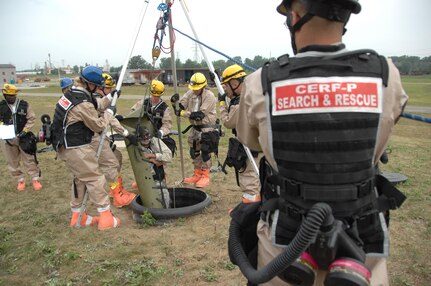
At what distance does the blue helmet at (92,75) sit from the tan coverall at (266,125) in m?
3.46

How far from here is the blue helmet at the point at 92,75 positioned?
4781 mm

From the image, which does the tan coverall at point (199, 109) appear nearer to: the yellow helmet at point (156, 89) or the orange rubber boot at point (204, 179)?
the orange rubber boot at point (204, 179)

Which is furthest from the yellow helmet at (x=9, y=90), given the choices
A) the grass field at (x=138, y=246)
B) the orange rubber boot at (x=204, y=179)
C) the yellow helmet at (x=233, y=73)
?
the yellow helmet at (x=233, y=73)

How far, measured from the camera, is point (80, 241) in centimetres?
466

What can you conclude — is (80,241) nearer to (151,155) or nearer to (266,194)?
(151,155)

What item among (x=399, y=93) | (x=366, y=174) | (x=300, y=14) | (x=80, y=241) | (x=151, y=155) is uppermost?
(x=300, y=14)

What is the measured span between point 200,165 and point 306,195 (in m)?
5.61

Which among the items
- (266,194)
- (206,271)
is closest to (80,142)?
(206,271)

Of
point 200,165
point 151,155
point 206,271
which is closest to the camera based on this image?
point 206,271

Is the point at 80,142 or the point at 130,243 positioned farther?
the point at 80,142

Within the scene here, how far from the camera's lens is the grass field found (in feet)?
12.2

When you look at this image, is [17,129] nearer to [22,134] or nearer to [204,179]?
[22,134]

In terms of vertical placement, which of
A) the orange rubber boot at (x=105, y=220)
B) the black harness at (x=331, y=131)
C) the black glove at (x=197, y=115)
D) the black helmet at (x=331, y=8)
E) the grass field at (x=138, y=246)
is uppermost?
the black helmet at (x=331, y=8)

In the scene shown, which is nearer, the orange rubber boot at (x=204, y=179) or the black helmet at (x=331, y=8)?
the black helmet at (x=331, y=8)
